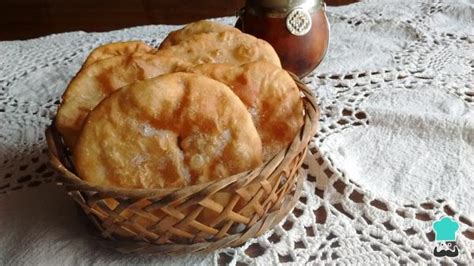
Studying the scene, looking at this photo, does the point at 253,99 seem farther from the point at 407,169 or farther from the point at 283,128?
the point at 407,169

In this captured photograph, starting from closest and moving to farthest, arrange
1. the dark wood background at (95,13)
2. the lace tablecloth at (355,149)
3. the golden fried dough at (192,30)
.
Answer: the lace tablecloth at (355,149) → the golden fried dough at (192,30) → the dark wood background at (95,13)

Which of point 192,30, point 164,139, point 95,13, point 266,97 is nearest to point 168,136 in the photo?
point 164,139

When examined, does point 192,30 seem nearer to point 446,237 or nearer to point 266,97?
point 266,97

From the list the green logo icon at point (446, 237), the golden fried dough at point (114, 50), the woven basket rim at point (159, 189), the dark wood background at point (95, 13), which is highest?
the golden fried dough at point (114, 50)

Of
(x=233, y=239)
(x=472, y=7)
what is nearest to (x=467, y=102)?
(x=472, y=7)

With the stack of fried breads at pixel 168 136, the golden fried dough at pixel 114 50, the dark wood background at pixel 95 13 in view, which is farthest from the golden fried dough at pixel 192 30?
the dark wood background at pixel 95 13

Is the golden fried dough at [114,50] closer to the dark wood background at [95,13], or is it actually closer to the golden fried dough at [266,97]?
the golden fried dough at [266,97]
